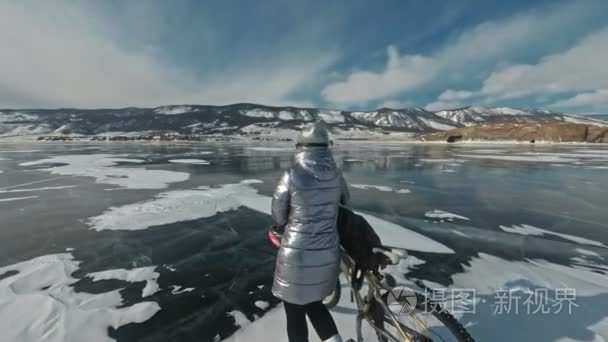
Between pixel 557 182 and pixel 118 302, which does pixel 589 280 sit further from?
pixel 557 182

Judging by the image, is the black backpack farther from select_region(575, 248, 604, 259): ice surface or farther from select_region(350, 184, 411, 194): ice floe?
select_region(350, 184, 411, 194): ice floe

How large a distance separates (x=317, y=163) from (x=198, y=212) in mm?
6147

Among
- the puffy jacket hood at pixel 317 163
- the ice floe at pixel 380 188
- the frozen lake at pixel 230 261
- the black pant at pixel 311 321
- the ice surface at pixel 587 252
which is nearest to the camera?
the puffy jacket hood at pixel 317 163

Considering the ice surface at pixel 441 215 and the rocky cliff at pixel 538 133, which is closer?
the ice surface at pixel 441 215

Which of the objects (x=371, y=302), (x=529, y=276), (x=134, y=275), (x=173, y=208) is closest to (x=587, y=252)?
(x=529, y=276)

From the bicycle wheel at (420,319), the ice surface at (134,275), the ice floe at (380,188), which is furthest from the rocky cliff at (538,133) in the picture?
the ice surface at (134,275)

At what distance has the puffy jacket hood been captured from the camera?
1.99 metres

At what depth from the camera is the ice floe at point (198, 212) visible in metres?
5.57

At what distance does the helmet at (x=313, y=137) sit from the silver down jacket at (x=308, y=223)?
1.8 inches

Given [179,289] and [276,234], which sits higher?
[276,234]

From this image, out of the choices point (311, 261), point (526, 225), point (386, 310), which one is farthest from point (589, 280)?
point (311, 261)

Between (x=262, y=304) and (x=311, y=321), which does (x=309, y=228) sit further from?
(x=262, y=304)

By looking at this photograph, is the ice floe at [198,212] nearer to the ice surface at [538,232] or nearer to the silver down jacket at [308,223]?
the ice surface at [538,232]

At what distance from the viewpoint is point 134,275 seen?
414 cm
